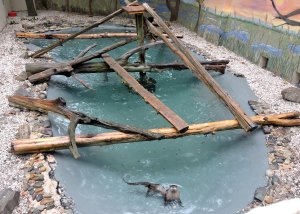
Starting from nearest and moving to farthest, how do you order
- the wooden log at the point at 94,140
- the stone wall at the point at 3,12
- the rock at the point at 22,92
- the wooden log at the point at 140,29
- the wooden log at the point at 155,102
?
the wooden log at the point at 94,140 → the wooden log at the point at 155,102 → the rock at the point at 22,92 → the wooden log at the point at 140,29 → the stone wall at the point at 3,12

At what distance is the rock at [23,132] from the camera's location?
5.30 m

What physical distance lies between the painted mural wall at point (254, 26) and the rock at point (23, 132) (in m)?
6.49

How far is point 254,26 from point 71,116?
6370 millimetres

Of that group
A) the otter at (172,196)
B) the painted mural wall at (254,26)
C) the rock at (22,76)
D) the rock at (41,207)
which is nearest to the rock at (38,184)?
the rock at (41,207)

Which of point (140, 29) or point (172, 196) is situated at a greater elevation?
point (140, 29)

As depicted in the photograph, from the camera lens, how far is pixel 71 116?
531 centimetres

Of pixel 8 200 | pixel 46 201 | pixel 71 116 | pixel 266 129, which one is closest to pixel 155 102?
pixel 71 116

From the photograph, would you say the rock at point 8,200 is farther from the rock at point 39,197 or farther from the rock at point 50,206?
the rock at point 50,206

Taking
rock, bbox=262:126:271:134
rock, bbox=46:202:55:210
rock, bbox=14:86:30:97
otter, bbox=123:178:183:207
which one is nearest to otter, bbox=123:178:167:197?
otter, bbox=123:178:183:207

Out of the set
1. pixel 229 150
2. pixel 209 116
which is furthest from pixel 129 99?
pixel 229 150

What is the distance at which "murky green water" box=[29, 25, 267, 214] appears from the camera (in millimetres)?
4523

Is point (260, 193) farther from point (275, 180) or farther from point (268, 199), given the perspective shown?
point (275, 180)

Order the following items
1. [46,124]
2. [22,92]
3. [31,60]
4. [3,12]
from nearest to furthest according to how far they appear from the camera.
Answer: [46,124] → [22,92] → [31,60] → [3,12]

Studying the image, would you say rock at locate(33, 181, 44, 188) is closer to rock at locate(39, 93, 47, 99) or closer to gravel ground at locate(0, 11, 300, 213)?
gravel ground at locate(0, 11, 300, 213)
